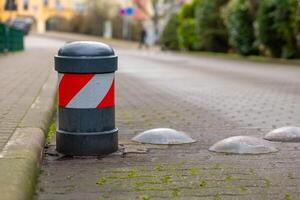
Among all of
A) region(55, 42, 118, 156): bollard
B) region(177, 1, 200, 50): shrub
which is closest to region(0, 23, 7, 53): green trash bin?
region(177, 1, 200, 50): shrub

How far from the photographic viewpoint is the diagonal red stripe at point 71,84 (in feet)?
19.1

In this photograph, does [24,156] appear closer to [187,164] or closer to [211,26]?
[187,164]

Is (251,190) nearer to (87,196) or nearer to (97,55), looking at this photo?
(87,196)

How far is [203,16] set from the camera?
111ft

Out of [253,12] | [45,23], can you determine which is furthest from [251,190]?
[45,23]

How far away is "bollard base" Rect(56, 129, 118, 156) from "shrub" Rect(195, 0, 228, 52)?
2827 cm

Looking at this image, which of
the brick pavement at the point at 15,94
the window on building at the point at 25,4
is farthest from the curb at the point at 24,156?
the window on building at the point at 25,4

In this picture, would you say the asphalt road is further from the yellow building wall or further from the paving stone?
the yellow building wall

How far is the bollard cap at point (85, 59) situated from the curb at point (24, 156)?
749 millimetres

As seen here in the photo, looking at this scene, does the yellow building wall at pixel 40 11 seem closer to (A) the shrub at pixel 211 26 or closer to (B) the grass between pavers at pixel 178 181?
(A) the shrub at pixel 211 26

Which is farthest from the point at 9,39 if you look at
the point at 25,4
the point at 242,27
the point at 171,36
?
the point at 25,4

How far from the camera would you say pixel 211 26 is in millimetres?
34312

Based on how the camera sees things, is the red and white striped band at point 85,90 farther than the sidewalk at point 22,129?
Yes

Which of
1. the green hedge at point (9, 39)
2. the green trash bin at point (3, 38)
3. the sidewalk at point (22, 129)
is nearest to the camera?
the sidewalk at point (22, 129)
